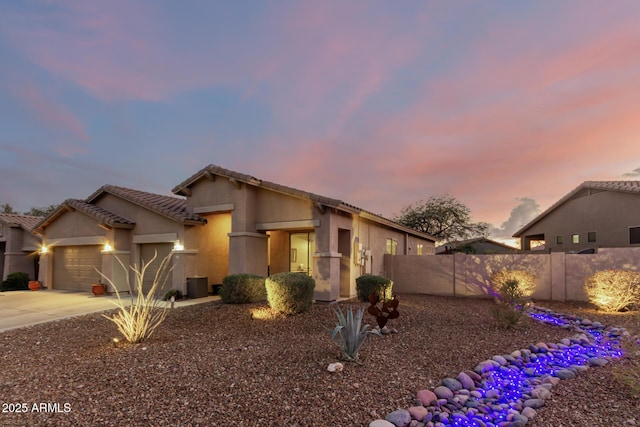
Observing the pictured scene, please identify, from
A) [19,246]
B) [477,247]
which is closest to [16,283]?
[19,246]

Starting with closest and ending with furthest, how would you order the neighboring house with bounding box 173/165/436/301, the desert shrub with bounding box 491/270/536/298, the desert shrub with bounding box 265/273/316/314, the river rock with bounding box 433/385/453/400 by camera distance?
A: the river rock with bounding box 433/385/453/400 < the desert shrub with bounding box 265/273/316/314 < the desert shrub with bounding box 491/270/536/298 < the neighboring house with bounding box 173/165/436/301

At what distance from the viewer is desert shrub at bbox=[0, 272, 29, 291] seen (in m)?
16.1

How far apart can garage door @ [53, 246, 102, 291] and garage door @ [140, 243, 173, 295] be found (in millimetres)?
2468

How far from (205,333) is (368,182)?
1598 centimetres

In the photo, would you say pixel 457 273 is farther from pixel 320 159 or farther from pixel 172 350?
pixel 172 350

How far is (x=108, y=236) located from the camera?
1377 centimetres

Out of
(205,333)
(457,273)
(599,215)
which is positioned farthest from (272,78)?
(599,215)

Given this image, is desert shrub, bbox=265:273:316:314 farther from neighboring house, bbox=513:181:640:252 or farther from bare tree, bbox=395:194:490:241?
bare tree, bbox=395:194:490:241

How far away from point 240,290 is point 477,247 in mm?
29856

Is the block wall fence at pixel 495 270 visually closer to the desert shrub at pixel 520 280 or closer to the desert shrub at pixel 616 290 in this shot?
the desert shrub at pixel 520 280

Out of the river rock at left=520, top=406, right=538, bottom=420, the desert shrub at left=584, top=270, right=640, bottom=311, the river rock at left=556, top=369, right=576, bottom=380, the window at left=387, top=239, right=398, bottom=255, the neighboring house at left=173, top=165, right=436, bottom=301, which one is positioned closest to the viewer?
the river rock at left=520, top=406, right=538, bottom=420

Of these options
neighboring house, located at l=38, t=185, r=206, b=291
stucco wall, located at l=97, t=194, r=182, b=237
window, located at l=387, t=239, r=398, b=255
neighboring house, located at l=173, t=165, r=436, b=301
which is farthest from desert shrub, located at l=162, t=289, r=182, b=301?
window, located at l=387, t=239, r=398, b=255

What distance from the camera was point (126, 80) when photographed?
1224cm

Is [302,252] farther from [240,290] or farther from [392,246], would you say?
[392,246]
